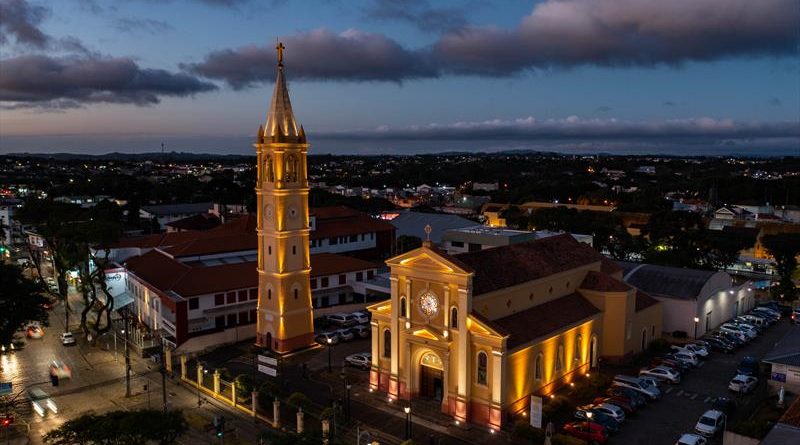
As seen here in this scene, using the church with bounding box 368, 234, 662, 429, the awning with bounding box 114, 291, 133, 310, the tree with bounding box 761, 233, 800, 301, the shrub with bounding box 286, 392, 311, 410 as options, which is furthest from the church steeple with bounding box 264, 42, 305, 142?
the tree with bounding box 761, 233, 800, 301

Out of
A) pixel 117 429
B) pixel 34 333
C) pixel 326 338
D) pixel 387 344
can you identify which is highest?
pixel 117 429

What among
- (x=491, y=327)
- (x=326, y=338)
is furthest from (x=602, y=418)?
(x=326, y=338)

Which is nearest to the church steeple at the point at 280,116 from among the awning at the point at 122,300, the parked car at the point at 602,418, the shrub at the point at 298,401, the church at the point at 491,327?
the church at the point at 491,327

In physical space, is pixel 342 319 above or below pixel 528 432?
below

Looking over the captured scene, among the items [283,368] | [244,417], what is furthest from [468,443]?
[283,368]

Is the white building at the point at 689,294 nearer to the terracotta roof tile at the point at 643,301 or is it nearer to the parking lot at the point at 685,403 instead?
the terracotta roof tile at the point at 643,301

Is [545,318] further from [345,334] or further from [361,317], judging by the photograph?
[361,317]

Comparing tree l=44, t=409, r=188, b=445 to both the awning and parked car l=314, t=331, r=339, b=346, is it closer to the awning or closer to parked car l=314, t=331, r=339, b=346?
parked car l=314, t=331, r=339, b=346

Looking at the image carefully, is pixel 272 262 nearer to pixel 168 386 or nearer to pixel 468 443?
pixel 168 386
